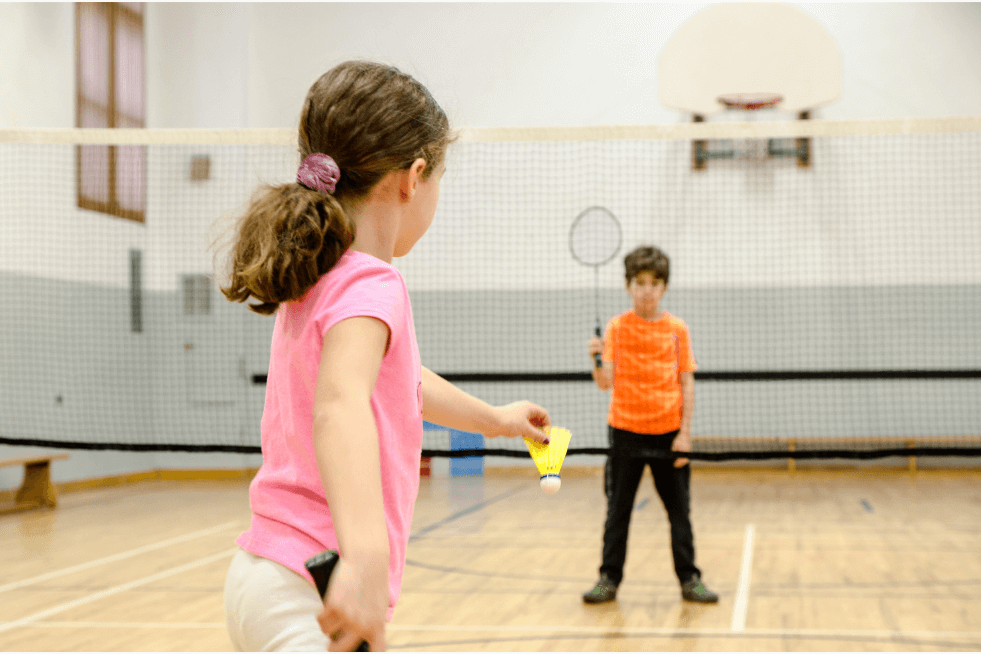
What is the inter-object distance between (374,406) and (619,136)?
379 cm

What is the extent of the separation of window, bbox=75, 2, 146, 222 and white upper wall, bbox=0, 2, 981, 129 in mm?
264

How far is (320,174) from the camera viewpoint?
116 cm

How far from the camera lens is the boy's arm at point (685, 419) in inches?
165

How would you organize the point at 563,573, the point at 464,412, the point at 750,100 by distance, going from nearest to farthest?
the point at 464,412 → the point at 563,573 → the point at 750,100

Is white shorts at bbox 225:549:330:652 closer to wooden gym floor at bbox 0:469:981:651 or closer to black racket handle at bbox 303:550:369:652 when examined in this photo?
black racket handle at bbox 303:550:369:652

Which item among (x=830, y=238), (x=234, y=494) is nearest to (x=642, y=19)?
(x=830, y=238)

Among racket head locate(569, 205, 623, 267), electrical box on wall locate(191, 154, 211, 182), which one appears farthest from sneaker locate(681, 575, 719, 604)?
electrical box on wall locate(191, 154, 211, 182)

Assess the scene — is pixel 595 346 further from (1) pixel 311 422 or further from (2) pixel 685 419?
(1) pixel 311 422

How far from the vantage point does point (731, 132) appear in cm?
459

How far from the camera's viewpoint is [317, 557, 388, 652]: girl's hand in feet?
3.09

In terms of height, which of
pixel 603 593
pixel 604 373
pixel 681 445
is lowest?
pixel 603 593

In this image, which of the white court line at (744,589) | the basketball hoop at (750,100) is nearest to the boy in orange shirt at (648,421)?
the white court line at (744,589)

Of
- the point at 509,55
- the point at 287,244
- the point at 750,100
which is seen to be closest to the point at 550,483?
the point at 287,244

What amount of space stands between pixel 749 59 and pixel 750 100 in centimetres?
48
